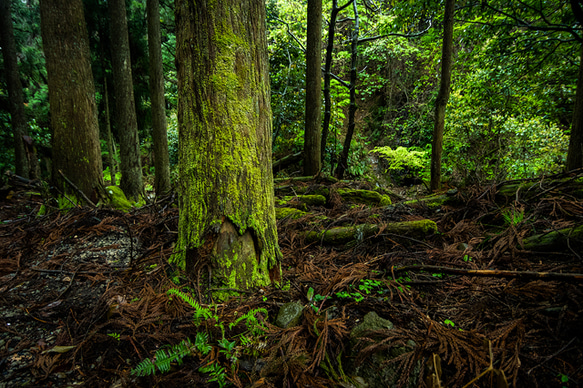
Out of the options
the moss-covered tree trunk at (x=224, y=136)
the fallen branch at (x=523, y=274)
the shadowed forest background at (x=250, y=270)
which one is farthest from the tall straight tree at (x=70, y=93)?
the fallen branch at (x=523, y=274)

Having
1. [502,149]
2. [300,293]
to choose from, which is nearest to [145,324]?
[300,293]

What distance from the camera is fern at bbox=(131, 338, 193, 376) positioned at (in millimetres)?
1214

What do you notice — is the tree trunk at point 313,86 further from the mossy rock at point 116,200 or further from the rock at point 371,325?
the rock at point 371,325

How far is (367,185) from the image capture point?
19.8ft

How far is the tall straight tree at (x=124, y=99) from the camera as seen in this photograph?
652cm

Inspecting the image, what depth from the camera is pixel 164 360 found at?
1.27 meters

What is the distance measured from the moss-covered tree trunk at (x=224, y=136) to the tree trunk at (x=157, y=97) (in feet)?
15.5

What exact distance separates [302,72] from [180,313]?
334 inches

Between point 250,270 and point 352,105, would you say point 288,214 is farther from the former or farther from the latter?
point 352,105

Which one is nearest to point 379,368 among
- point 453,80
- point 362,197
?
point 362,197

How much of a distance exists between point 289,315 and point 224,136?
1.33 m

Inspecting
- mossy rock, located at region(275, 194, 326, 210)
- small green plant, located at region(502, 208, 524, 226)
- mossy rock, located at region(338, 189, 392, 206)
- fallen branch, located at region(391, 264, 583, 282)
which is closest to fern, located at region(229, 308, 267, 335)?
fallen branch, located at region(391, 264, 583, 282)

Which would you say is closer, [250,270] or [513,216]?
[250,270]

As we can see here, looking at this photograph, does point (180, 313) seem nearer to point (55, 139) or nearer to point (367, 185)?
point (55, 139)
